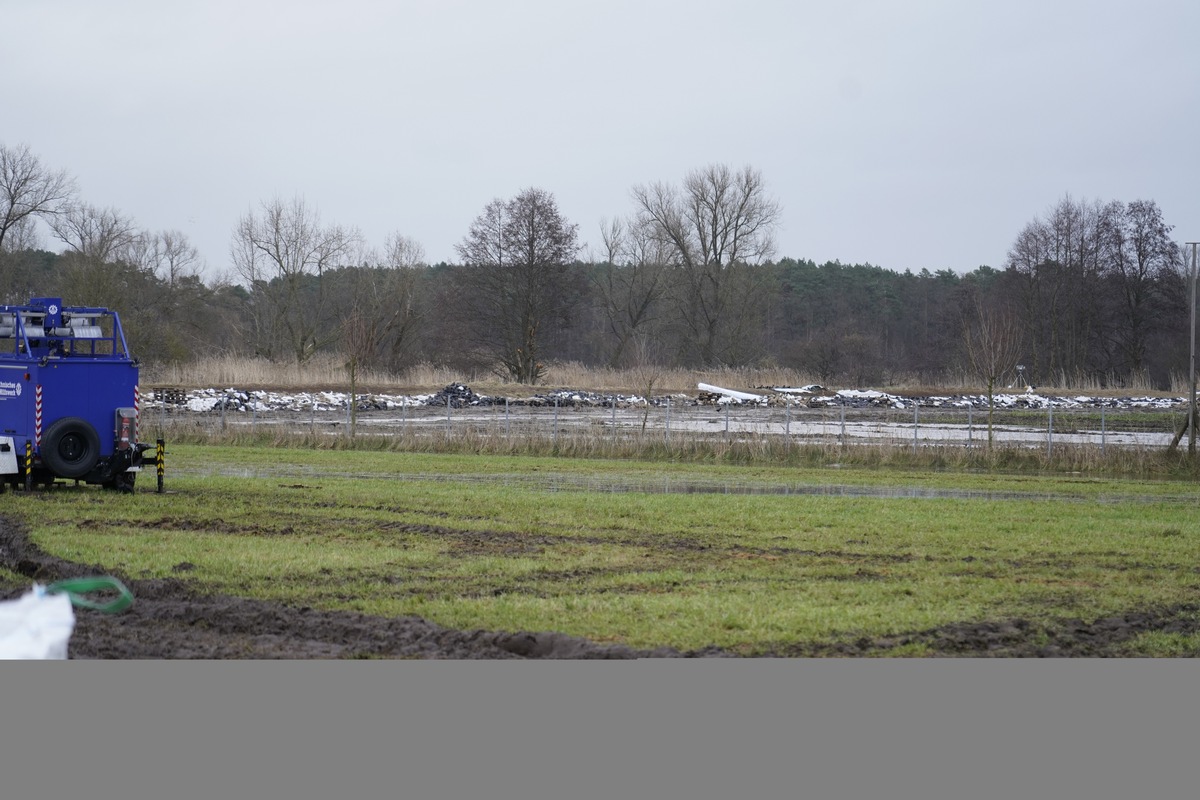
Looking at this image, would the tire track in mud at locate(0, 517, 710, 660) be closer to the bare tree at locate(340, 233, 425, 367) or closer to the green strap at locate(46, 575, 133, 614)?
the green strap at locate(46, 575, 133, 614)

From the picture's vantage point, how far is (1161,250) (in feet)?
241

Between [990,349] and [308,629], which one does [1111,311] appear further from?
[308,629]

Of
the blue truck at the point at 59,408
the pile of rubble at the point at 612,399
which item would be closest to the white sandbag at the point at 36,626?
the blue truck at the point at 59,408

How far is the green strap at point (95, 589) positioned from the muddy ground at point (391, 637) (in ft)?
0.42

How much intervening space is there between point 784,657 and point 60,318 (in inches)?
636

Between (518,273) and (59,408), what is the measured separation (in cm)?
4894

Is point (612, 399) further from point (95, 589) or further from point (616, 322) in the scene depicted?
point (616, 322)

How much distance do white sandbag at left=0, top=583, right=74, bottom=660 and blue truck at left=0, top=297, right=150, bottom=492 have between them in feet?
30.2

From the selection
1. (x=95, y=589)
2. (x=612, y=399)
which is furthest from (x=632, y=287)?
(x=95, y=589)

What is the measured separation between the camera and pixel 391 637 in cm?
891

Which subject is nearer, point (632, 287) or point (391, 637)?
point (391, 637)

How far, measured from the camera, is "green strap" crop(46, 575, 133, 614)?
390 inches

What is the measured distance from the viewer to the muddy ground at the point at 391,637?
8.53 meters

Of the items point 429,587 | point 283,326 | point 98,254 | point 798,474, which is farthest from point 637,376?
point 429,587
